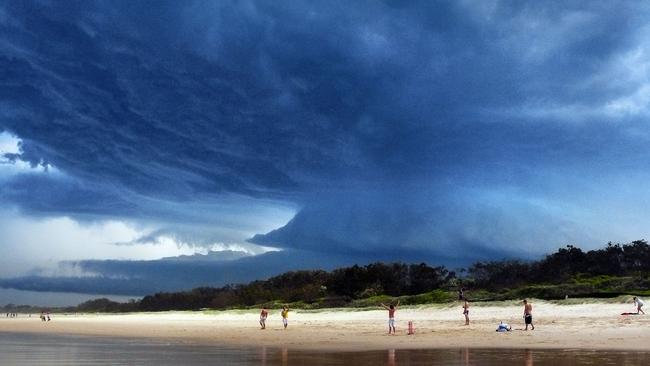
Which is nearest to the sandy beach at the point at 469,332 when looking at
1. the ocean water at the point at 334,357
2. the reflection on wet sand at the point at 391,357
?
the reflection on wet sand at the point at 391,357

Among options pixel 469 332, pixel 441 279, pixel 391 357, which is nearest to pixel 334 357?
pixel 391 357

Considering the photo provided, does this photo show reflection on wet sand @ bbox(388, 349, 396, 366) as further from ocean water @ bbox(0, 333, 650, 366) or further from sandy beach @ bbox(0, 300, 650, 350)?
sandy beach @ bbox(0, 300, 650, 350)

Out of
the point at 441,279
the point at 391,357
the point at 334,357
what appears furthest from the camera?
the point at 441,279

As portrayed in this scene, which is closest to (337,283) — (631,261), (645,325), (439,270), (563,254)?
(439,270)

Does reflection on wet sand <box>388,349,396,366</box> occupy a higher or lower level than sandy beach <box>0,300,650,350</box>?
higher

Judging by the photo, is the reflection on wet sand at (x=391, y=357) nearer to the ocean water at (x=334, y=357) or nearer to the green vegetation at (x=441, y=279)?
the ocean water at (x=334, y=357)

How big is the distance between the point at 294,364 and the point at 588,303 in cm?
3061

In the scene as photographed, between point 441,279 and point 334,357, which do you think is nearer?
point 334,357

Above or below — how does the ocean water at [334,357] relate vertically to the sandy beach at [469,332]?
above

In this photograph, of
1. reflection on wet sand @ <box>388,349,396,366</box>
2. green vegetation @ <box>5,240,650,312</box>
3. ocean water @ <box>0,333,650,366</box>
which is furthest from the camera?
green vegetation @ <box>5,240,650,312</box>

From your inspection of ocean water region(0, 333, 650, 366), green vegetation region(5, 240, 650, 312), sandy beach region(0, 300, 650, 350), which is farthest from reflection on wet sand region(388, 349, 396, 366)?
green vegetation region(5, 240, 650, 312)

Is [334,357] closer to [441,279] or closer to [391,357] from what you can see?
[391,357]

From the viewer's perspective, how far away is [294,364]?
19188mm

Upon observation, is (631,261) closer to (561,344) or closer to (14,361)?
(561,344)
